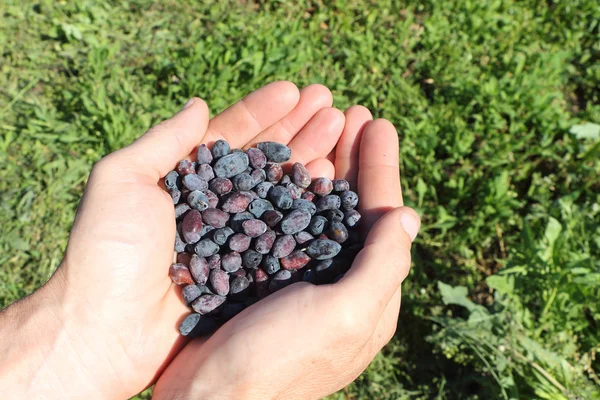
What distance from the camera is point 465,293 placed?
377 cm

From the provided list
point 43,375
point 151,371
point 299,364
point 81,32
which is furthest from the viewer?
point 81,32

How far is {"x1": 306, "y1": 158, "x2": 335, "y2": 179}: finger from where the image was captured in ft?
11.2

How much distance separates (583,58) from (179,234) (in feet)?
13.6

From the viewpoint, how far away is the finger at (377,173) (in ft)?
10.2

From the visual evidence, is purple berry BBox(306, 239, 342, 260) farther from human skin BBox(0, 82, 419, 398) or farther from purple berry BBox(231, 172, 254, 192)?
purple berry BBox(231, 172, 254, 192)

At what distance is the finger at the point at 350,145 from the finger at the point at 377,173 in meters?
0.09

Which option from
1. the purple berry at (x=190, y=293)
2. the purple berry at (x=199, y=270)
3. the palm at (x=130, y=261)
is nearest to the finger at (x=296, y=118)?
A: the palm at (x=130, y=261)

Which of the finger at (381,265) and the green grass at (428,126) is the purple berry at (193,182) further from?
the green grass at (428,126)

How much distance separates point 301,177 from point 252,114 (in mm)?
649

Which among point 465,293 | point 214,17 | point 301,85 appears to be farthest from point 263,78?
point 465,293

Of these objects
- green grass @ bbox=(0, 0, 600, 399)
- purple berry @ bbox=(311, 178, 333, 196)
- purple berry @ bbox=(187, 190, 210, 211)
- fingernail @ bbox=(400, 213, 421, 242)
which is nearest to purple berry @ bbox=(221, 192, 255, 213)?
purple berry @ bbox=(187, 190, 210, 211)

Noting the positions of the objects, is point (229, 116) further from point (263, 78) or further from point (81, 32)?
point (81, 32)

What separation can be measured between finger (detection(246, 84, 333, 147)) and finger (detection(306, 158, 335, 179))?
29 centimetres

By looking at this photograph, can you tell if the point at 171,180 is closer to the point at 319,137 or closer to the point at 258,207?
the point at 258,207
